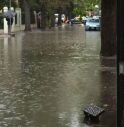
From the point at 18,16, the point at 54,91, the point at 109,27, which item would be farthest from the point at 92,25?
the point at 54,91

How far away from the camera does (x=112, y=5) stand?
70.4 feet

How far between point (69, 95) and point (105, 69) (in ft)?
18.7

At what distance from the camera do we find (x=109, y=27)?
70.3 ft

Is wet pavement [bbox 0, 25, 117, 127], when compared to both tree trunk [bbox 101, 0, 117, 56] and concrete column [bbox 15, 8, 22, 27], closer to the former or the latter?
tree trunk [bbox 101, 0, 117, 56]

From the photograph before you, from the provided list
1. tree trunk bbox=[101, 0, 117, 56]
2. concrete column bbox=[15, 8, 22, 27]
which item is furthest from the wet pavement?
concrete column bbox=[15, 8, 22, 27]

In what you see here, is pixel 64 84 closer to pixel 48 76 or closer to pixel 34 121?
pixel 48 76

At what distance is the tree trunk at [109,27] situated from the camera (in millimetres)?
21359

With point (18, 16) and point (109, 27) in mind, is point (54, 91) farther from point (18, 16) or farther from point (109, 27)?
point (18, 16)

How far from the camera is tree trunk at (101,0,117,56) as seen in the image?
21359 mm

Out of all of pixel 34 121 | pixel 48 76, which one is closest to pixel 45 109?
pixel 34 121

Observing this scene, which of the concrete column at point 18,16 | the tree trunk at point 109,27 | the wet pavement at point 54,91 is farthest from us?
the concrete column at point 18,16

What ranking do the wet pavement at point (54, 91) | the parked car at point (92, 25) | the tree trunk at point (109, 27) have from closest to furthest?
the wet pavement at point (54, 91)
the tree trunk at point (109, 27)
the parked car at point (92, 25)

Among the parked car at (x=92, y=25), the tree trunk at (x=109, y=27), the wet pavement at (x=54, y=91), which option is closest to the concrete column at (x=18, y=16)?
the parked car at (x=92, y=25)

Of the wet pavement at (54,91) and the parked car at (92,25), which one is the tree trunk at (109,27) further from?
the parked car at (92,25)
